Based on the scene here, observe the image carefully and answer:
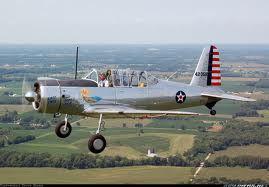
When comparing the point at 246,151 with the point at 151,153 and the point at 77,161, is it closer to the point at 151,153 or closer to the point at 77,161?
the point at 151,153

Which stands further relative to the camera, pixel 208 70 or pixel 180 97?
pixel 208 70

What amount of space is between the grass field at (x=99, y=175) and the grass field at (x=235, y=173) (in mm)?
1961

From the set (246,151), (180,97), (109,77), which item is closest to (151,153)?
(246,151)

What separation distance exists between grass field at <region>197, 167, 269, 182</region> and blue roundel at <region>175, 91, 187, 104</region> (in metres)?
35.1

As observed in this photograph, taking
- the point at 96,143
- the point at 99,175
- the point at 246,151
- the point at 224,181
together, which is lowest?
the point at 99,175

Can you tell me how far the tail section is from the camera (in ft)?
70.8

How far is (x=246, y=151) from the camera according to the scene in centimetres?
6481

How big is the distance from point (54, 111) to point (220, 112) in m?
79.2

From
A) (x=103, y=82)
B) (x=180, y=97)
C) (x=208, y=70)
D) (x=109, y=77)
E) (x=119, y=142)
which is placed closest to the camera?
(x=103, y=82)

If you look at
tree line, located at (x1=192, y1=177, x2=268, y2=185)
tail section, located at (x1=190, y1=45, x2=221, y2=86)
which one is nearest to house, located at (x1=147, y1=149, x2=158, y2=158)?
tree line, located at (x1=192, y1=177, x2=268, y2=185)

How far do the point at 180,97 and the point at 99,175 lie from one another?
3534 cm

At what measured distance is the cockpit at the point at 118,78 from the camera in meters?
18.2

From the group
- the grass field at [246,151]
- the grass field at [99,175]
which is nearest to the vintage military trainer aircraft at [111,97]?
the grass field at [99,175]

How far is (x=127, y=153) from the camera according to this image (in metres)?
62.6
